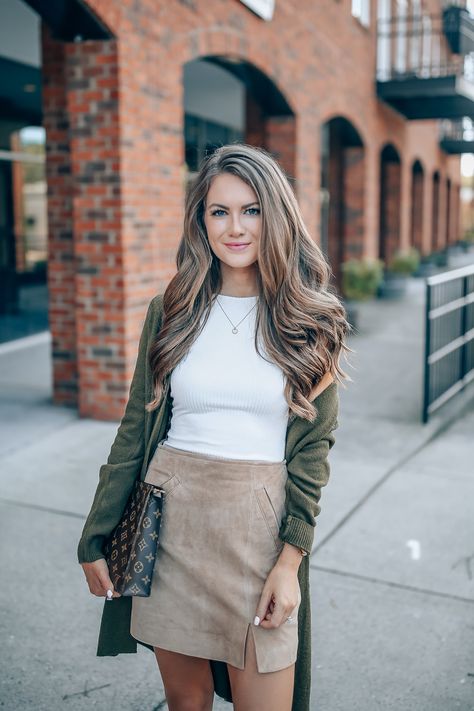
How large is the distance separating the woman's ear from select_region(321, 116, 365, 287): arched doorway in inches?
483

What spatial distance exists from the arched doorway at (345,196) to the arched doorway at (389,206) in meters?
3.60

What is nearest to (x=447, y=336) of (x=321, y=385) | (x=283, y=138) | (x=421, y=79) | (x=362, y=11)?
(x=283, y=138)

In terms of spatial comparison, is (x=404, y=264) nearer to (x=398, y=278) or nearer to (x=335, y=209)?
(x=398, y=278)

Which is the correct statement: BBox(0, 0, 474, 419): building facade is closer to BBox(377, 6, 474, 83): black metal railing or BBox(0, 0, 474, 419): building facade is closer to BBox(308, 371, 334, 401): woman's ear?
BBox(308, 371, 334, 401): woman's ear

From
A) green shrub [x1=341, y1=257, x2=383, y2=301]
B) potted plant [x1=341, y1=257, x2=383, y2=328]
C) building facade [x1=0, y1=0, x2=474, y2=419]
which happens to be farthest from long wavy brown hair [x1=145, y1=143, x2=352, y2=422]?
green shrub [x1=341, y1=257, x2=383, y2=301]

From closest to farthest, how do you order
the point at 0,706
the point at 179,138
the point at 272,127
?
the point at 0,706, the point at 179,138, the point at 272,127

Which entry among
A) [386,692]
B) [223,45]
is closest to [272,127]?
[223,45]

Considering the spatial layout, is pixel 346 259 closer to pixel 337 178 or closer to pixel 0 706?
pixel 337 178

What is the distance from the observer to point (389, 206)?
1831cm

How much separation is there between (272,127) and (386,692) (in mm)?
8391

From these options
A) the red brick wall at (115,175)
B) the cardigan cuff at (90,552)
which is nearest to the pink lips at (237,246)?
the cardigan cuff at (90,552)

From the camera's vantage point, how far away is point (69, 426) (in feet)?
21.2

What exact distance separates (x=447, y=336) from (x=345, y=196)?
795 centimetres

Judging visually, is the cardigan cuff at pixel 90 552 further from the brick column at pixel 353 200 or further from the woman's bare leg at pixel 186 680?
the brick column at pixel 353 200
